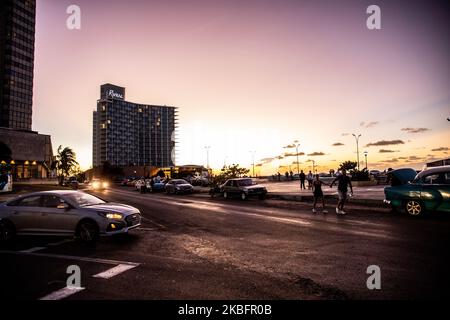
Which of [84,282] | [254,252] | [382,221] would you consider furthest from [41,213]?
[382,221]

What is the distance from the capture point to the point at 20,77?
11138 cm

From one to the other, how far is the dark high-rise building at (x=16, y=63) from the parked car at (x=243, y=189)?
11361 centimetres

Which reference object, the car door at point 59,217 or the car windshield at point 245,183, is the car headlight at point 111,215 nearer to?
the car door at point 59,217

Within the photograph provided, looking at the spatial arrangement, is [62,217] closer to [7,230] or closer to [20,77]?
[7,230]

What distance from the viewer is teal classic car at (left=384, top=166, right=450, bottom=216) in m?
10.8

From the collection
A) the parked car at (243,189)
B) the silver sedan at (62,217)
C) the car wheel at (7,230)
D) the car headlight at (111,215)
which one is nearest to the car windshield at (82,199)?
the silver sedan at (62,217)

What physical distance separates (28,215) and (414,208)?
13332 mm

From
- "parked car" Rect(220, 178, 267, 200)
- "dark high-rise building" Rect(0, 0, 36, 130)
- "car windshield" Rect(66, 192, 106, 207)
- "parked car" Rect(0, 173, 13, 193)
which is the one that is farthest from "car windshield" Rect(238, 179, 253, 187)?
"dark high-rise building" Rect(0, 0, 36, 130)

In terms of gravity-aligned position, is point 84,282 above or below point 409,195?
below

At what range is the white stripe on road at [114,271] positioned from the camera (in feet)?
17.9
